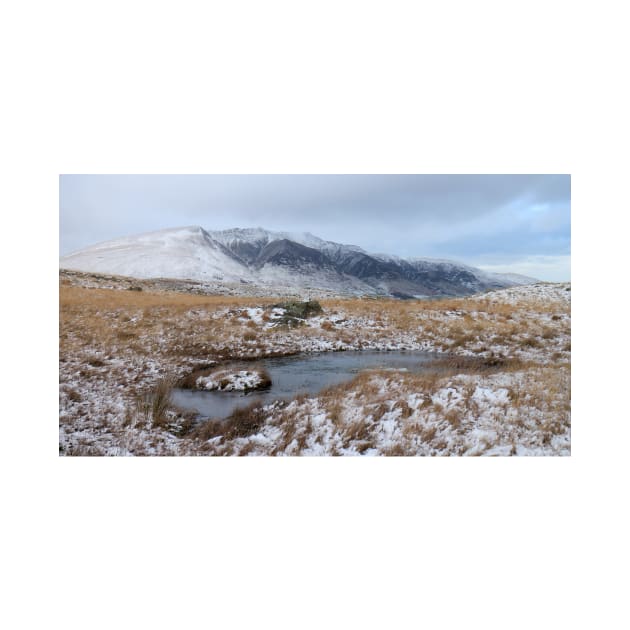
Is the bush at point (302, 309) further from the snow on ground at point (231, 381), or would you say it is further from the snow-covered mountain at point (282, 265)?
the snow on ground at point (231, 381)

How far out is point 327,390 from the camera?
4.52m

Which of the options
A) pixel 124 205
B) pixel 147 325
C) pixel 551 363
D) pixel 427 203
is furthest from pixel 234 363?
pixel 551 363

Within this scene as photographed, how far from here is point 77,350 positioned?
4.57 metres

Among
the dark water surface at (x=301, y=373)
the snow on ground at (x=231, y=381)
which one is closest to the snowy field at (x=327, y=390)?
the snow on ground at (x=231, y=381)

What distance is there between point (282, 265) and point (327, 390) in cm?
191

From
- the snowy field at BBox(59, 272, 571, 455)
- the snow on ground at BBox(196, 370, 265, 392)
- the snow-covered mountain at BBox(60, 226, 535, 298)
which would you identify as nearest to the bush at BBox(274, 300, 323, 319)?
the snowy field at BBox(59, 272, 571, 455)

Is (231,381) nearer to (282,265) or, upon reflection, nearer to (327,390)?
(327,390)

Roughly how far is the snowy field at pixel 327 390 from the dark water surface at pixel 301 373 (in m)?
0.12

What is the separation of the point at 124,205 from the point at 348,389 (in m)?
3.76

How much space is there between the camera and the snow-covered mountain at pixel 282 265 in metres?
4.99

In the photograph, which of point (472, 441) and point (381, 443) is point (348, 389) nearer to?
point (381, 443)

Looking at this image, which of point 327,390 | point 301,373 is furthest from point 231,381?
point 327,390

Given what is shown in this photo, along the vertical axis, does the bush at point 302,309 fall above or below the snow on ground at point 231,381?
above
